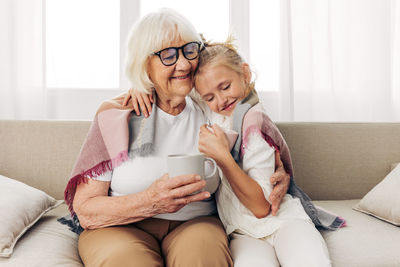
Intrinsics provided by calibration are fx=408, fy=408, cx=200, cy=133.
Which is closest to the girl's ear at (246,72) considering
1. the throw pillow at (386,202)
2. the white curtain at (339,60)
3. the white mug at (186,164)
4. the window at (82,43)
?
the white mug at (186,164)

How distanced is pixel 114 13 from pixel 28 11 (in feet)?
1.82

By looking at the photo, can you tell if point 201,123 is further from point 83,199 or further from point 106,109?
point 83,199

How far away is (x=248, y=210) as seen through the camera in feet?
4.88

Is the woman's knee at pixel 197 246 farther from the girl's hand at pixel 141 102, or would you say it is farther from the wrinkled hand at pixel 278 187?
the girl's hand at pixel 141 102

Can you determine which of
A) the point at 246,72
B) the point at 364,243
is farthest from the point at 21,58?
the point at 364,243

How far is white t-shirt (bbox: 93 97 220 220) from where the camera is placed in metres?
1.44

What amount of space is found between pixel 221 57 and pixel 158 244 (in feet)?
2.32

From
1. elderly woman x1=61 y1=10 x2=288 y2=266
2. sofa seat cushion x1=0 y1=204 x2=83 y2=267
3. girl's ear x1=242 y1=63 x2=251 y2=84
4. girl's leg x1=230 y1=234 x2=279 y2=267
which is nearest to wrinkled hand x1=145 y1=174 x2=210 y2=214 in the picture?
elderly woman x1=61 y1=10 x2=288 y2=266

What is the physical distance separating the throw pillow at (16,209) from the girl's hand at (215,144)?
28.3 inches

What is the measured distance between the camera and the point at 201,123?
1.61 meters

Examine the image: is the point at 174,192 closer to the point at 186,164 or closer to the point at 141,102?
the point at 186,164

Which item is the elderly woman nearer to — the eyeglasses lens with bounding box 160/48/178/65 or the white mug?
the eyeglasses lens with bounding box 160/48/178/65

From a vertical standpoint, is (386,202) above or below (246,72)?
below

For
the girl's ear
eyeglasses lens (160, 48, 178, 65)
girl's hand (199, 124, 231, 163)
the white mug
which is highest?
eyeglasses lens (160, 48, 178, 65)
